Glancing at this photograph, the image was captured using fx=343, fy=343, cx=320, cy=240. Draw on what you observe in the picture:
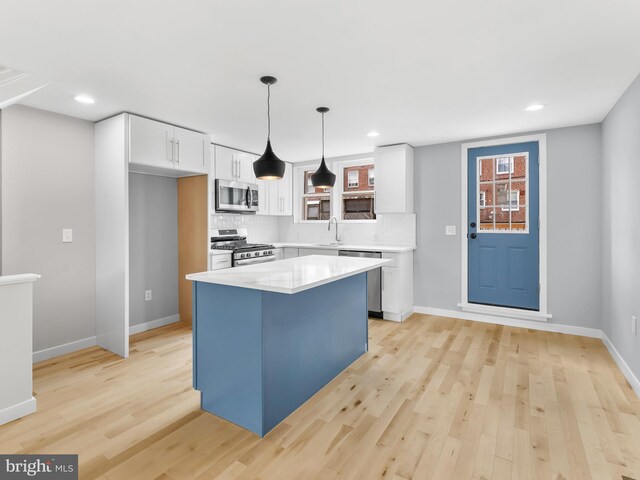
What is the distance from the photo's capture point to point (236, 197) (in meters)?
4.74

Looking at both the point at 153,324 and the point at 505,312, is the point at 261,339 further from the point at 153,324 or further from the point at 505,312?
the point at 505,312

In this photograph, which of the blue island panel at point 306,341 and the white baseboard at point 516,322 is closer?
the blue island panel at point 306,341

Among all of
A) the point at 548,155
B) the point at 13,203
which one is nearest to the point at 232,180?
the point at 13,203

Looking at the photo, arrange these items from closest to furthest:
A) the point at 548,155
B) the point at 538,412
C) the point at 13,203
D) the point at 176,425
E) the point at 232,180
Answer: the point at 176,425 < the point at 538,412 < the point at 13,203 < the point at 548,155 < the point at 232,180

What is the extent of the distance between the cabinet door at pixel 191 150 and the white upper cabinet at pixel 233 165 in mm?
416

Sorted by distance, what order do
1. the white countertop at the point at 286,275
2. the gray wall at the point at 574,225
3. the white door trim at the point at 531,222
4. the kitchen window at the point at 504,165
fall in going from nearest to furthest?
the white countertop at the point at 286,275, the gray wall at the point at 574,225, the white door trim at the point at 531,222, the kitchen window at the point at 504,165

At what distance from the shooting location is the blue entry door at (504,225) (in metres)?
4.07

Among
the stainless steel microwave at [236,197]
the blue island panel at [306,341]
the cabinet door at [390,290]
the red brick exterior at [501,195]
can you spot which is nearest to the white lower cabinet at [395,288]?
the cabinet door at [390,290]

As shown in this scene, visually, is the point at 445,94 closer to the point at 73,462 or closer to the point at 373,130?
the point at 373,130

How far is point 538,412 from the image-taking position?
7.53ft

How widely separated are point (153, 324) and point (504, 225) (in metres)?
4.50

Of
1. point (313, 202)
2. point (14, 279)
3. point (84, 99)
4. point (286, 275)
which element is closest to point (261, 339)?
point (286, 275)

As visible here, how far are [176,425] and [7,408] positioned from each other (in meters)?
1.09

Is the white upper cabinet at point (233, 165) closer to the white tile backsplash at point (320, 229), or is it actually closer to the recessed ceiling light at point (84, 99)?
the white tile backsplash at point (320, 229)
